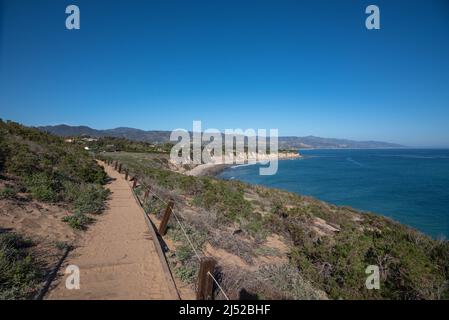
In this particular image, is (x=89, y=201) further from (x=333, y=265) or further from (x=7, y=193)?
(x=333, y=265)

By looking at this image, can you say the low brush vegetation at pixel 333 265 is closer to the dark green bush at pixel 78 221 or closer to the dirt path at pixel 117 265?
the dirt path at pixel 117 265

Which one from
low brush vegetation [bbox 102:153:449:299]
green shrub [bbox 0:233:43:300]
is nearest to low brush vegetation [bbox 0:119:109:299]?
green shrub [bbox 0:233:43:300]

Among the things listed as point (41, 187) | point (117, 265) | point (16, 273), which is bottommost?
point (117, 265)

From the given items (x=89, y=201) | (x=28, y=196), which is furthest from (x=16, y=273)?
(x=89, y=201)

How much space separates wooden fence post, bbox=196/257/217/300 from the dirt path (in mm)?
576

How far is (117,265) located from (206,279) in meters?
2.53

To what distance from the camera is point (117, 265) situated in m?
5.61

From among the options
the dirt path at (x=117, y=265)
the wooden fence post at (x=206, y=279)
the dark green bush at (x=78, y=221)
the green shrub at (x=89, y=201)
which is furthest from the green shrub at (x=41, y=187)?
the wooden fence post at (x=206, y=279)

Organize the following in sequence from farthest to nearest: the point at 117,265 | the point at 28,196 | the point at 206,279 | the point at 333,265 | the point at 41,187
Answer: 1. the point at 41,187
2. the point at 28,196
3. the point at 333,265
4. the point at 117,265
5. the point at 206,279

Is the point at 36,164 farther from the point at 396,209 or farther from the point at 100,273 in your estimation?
the point at 396,209

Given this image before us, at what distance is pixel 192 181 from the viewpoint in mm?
16500

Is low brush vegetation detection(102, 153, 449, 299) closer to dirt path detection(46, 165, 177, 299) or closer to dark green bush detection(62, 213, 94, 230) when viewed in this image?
dirt path detection(46, 165, 177, 299)

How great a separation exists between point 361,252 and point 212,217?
530 centimetres
